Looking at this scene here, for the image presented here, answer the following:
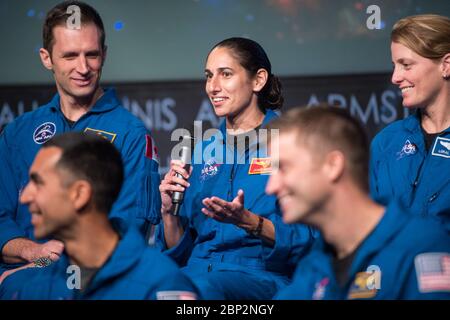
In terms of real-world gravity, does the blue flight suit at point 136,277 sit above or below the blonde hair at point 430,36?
below

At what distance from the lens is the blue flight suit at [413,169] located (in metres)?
2.73

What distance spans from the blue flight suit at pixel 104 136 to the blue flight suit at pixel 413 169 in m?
0.83

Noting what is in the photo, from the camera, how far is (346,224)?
6.63 feet

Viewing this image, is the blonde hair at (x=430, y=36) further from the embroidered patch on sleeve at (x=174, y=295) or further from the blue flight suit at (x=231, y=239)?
the embroidered patch on sleeve at (x=174, y=295)

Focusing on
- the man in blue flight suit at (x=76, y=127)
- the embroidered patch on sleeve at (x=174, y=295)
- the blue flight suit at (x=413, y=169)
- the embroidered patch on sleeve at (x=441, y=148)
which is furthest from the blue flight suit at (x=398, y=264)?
the man in blue flight suit at (x=76, y=127)

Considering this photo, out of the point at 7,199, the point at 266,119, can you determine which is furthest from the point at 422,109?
the point at 7,199

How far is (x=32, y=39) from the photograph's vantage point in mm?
4820

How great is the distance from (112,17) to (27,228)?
2.10 m

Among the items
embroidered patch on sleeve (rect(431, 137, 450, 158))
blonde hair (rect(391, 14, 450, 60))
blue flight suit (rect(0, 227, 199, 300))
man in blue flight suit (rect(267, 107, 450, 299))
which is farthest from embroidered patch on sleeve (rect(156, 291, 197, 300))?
blonde hair (rect(391, 14, 450, 60))

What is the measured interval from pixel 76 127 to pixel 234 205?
93cm

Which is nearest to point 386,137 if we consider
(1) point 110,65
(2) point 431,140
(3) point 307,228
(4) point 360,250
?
(2) point 431,140

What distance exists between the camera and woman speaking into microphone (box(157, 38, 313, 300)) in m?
2.65

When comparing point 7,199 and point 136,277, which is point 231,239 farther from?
point 7,199

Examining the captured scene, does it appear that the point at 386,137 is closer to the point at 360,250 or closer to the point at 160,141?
the point at 360,250
